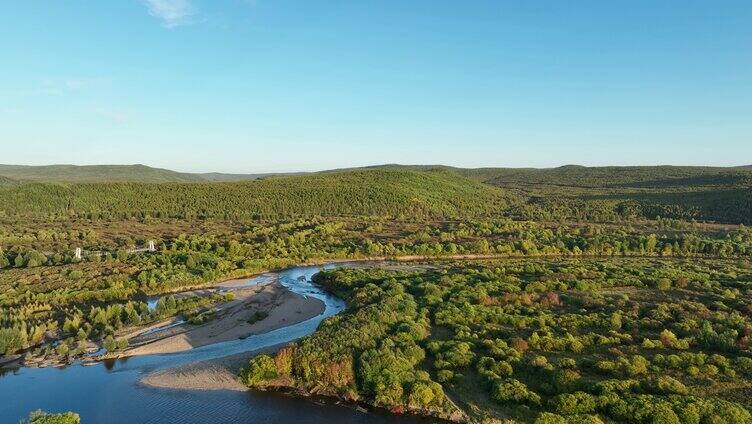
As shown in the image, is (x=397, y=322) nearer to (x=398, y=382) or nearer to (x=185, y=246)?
(x=398, y=382)

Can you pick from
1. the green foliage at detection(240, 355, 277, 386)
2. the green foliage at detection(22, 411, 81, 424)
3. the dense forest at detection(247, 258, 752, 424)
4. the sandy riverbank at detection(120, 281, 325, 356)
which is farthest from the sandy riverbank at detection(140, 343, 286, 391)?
the green foliage at detection(22, 411, 81, 424)

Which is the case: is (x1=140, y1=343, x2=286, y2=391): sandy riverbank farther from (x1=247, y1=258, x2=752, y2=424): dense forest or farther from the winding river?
(x1=247, y1=258, x2=752, y2=424): dense forest

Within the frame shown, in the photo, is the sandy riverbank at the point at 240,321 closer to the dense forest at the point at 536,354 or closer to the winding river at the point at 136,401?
the winding river at the point at 136,401

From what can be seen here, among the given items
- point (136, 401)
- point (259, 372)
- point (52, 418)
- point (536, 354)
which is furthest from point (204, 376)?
point (536, 354)

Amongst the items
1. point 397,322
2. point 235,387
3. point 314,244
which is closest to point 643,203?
point 314,244

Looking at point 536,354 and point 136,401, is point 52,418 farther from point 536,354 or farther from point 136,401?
point 536,354

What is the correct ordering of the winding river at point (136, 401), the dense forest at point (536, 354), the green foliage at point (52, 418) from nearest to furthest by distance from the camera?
the green foliage at point (52, 418) → the dense forest at point (536, 354) → the winding river at point (136, 401)

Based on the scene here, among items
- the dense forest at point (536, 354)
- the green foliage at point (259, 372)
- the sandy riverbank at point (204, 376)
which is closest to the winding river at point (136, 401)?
the sandy riverbank at point (204, 376)
